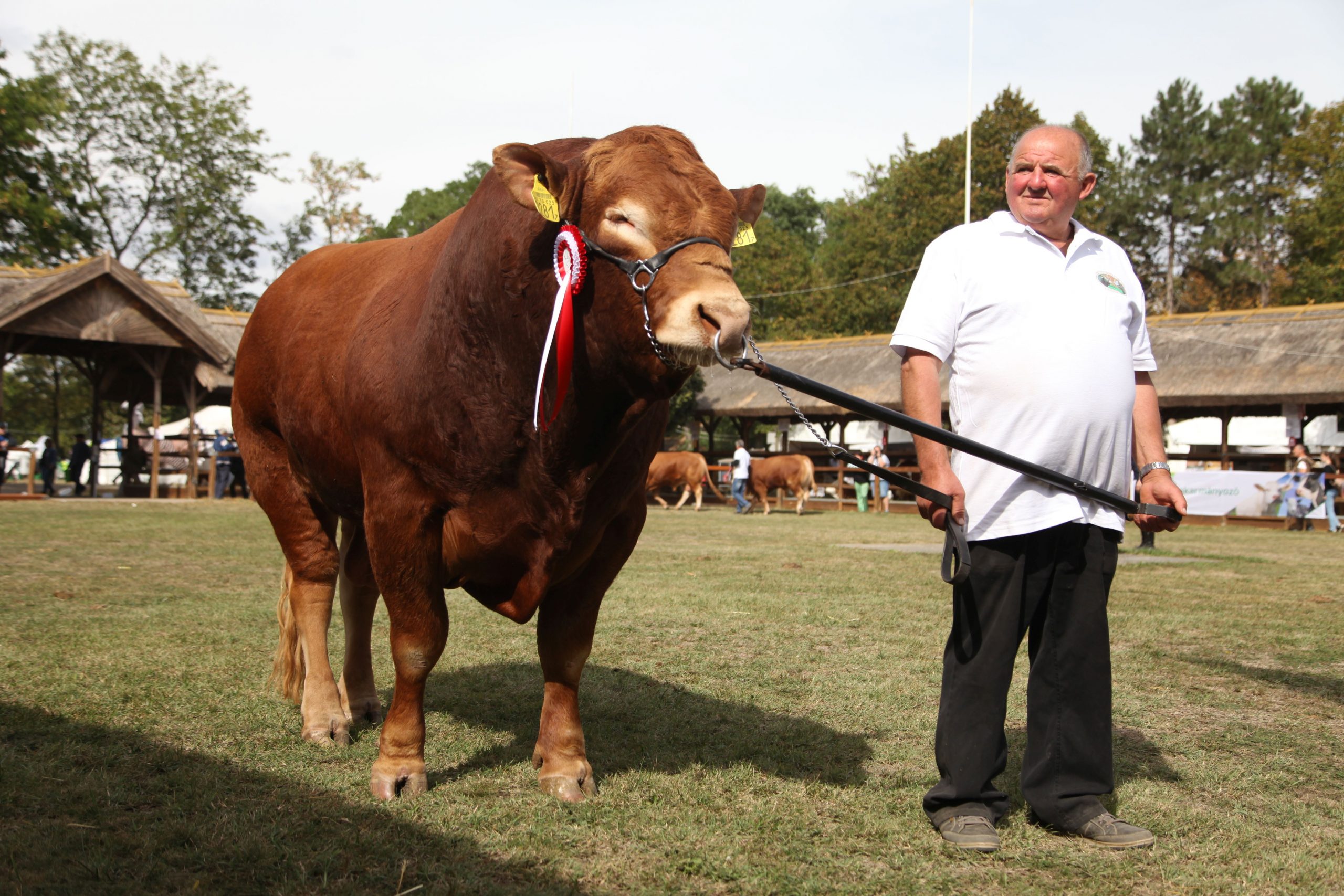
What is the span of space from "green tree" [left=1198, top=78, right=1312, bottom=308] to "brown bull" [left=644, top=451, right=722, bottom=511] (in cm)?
3426

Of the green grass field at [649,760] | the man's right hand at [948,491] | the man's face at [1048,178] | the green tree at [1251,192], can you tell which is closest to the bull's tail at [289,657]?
the green grass field at [649,760]

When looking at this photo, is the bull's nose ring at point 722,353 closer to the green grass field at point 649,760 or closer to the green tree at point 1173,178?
the green grass field at point 649,760

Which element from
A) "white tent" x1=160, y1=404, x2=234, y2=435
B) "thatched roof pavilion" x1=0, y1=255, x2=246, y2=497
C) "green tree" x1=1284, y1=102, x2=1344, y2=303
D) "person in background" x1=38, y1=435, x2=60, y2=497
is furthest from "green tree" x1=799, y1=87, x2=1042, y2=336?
"person in background" x1=38, y1=435, x2=60, y2=497

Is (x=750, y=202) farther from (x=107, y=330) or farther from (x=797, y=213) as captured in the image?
(x=797, y=213)

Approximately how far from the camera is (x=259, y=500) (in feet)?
16.1

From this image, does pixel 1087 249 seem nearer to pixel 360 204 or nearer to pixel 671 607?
pixel 671 607

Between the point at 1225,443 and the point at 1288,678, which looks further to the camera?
the point at 1225,443

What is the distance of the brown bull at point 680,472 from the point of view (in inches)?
1053

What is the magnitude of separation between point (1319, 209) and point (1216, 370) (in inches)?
795

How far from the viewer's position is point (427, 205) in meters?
62.4

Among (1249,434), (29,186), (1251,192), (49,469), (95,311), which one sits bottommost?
(49,469)

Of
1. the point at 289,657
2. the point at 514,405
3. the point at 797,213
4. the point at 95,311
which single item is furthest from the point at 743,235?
the point at 797,213

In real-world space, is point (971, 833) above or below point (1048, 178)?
below

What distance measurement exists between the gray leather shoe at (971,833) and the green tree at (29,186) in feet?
110
